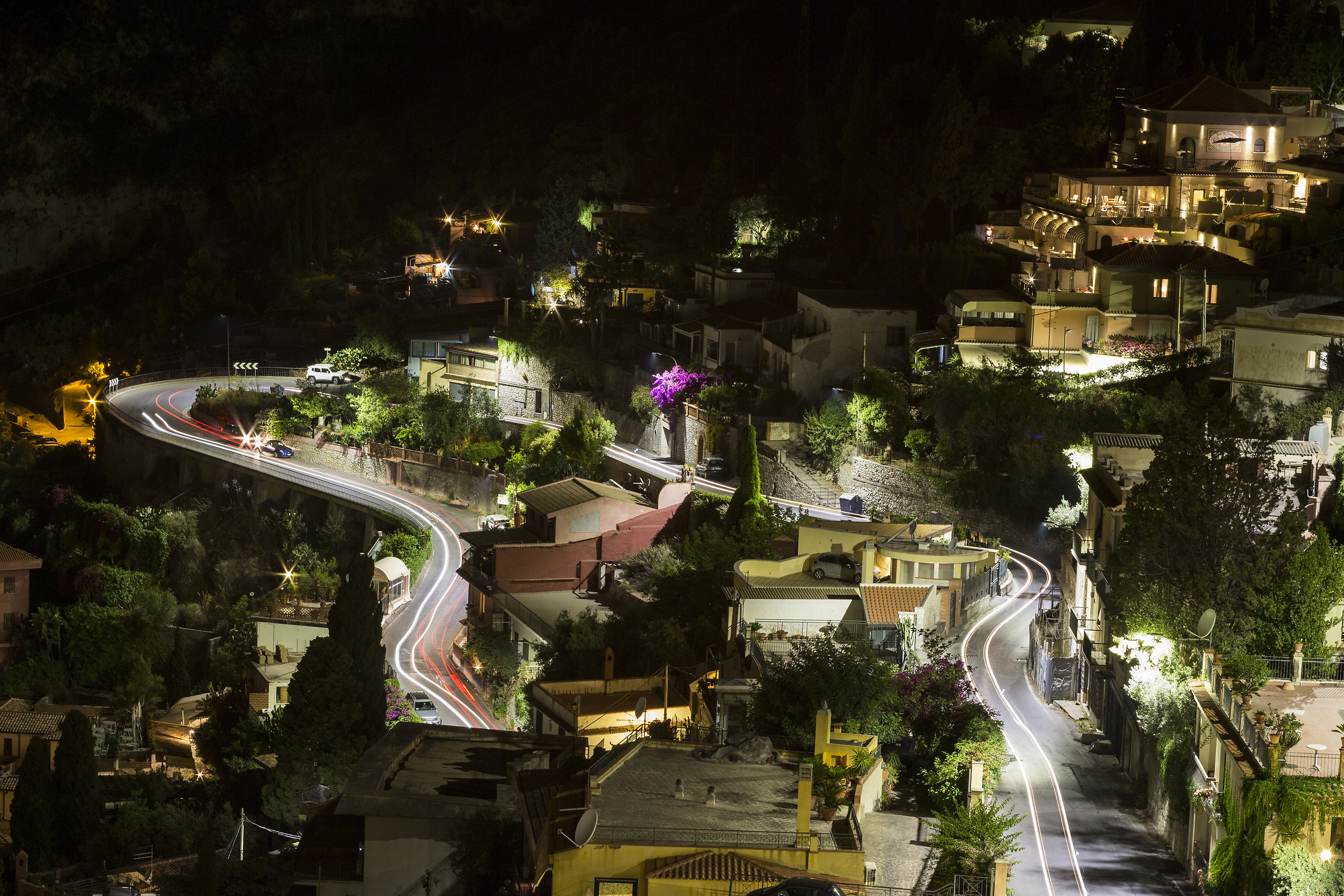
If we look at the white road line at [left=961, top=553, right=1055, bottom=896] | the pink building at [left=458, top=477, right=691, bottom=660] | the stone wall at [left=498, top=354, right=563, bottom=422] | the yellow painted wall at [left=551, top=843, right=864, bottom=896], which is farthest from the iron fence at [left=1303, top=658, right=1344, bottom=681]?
the stone wall at [left=498, top=354, right=563, bottom=422]

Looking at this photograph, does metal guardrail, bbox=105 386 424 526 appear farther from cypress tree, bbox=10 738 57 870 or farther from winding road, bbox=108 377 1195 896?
cypress tree, bbox=10 738 57 870

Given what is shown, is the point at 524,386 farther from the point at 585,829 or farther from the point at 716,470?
the point at 585,829

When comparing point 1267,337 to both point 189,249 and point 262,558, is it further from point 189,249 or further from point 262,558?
point 189,249

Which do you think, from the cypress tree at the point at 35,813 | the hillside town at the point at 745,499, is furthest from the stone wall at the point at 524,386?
the cypress tree at the point at 35,813

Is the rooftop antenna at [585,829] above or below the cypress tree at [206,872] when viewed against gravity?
above

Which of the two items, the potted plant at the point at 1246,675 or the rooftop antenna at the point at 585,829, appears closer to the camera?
the rooftop antenna at the point at 585,829

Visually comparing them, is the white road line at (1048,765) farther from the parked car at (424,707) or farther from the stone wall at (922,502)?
the parked car at (424,707)

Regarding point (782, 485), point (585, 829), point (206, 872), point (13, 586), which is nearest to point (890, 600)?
point (206, 872)
